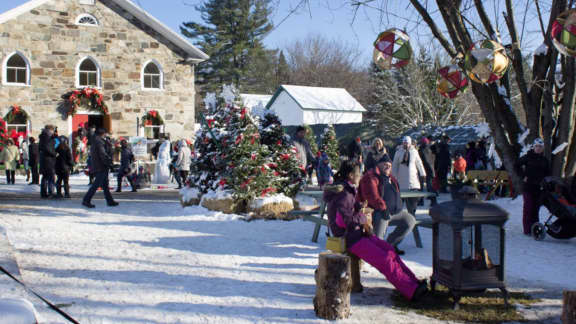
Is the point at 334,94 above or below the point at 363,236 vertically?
above

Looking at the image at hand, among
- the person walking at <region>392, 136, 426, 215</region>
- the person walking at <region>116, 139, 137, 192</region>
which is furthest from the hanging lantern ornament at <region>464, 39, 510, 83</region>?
the person walking at <region>116, 139, 137, 192</region>

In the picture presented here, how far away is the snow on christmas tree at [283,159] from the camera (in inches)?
420

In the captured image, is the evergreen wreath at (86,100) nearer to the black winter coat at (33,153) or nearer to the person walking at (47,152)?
the black winter coat at (33,153)

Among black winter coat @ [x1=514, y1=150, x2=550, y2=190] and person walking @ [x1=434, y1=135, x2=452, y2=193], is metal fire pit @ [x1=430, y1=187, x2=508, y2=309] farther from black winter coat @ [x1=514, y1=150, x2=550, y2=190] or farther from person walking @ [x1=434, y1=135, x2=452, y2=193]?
person walking @ [x1=434, y1=135, x2=452, y2=193]

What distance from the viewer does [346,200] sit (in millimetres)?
5328

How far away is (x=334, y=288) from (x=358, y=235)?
3.02 feet

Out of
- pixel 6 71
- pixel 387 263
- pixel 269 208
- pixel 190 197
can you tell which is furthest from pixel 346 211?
pixel 6 71

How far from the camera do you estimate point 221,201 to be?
9992mm

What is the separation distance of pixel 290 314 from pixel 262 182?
560 centimetres

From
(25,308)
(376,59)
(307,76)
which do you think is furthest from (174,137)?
(307,76)

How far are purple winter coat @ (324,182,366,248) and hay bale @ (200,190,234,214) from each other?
4748 mm

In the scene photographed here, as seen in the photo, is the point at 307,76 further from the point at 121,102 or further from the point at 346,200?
the point at 346,200

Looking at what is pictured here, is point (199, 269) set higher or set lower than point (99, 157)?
lower

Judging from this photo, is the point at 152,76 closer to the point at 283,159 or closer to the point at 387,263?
the point at 283,159
